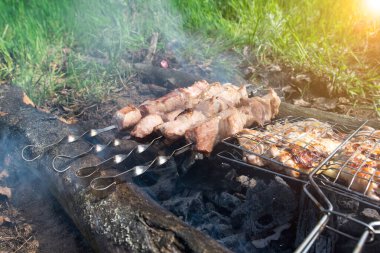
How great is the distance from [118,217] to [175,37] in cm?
500

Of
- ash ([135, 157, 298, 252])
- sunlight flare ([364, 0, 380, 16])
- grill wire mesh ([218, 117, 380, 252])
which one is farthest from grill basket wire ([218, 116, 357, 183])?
sunlight flare ([364, 0, 380, 16])

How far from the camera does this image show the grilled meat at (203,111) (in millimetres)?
2891

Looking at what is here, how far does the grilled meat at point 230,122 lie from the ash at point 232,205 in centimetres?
36

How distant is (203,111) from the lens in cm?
325

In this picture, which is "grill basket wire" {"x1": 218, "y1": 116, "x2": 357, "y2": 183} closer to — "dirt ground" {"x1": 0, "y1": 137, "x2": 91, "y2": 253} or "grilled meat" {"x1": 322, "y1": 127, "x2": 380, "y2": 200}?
"grilled meat" {"x1": 322, "y1": 127, "x2": 380, "y2": 200}

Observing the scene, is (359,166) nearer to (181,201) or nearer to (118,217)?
(181,201)

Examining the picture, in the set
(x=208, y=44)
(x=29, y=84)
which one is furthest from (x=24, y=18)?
(x=208, y=44)

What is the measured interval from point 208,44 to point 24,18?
11.1 feet

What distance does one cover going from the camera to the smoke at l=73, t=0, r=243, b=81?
569 centimetres

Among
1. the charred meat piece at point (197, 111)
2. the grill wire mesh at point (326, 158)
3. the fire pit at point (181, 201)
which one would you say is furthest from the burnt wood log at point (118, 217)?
the grill wire mesh at point (326, 158)

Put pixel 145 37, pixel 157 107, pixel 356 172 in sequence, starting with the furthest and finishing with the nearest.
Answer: pixel 145 37, pixel 157 107, pixel 356 172

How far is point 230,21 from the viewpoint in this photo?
22.3 ft

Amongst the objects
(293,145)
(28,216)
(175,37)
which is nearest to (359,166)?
(293,145)

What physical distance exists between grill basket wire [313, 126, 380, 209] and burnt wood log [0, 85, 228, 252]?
0.93m
